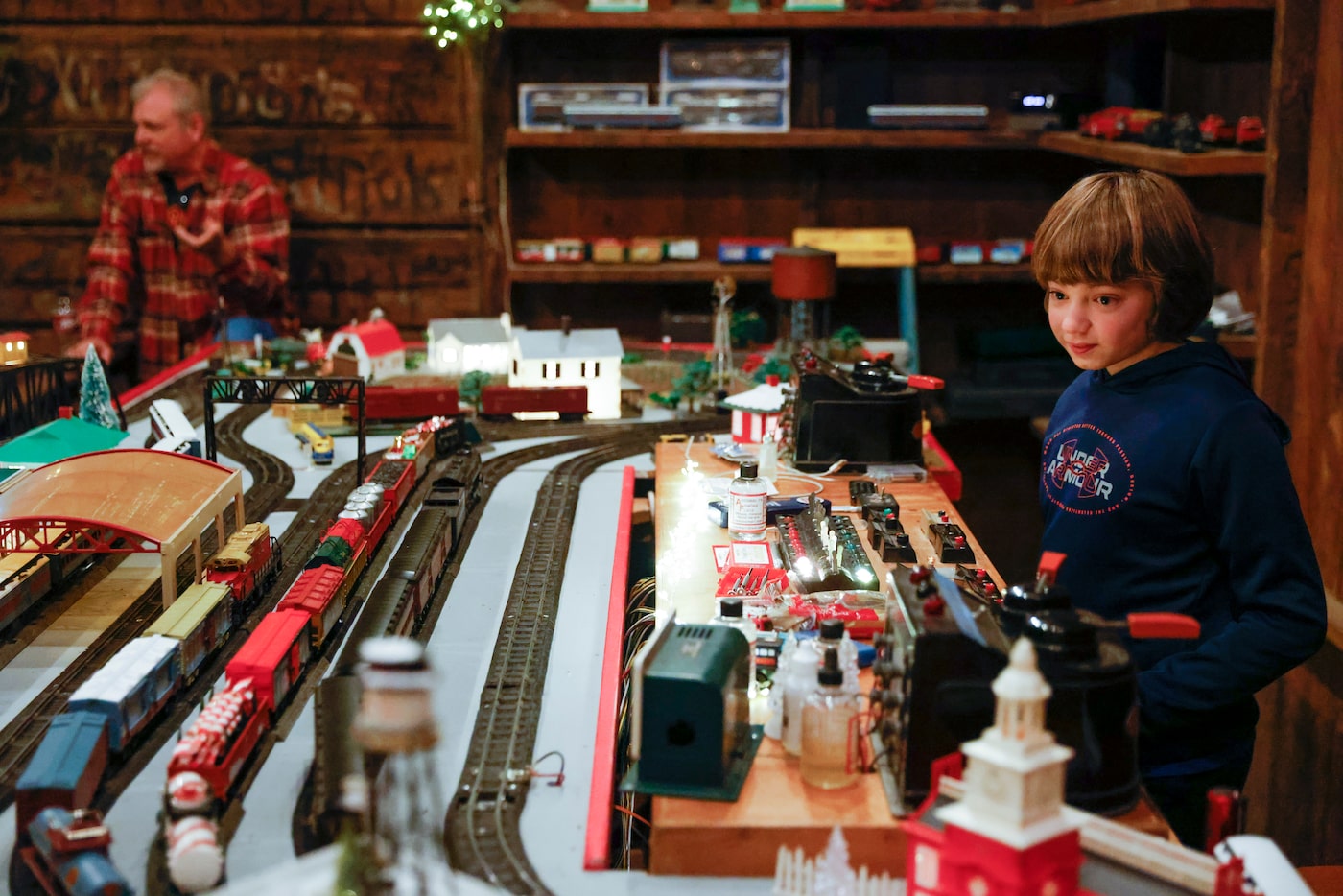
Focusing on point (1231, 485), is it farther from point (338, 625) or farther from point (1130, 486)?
point (338, 625)

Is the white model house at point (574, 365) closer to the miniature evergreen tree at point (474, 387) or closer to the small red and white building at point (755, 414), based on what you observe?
the miniature evergreen tree at point (474, 387)

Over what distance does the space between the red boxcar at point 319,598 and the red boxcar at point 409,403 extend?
76.9 inches

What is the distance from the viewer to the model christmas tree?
4.43 metres

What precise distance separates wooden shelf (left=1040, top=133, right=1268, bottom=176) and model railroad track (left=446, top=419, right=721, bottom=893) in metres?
2.32

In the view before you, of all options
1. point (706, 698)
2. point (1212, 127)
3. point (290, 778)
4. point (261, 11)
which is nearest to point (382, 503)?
point (290, 778)

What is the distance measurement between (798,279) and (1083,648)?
12.0 feet

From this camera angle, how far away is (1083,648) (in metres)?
2.01

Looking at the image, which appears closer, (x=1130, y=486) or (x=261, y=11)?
(x=1130, y=486)

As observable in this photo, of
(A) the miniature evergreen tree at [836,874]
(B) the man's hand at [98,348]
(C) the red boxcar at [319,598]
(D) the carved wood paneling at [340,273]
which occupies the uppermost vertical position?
(D) the carved wood paneling at [340,273]

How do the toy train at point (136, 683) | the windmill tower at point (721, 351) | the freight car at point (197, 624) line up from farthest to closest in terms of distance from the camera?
1. the windmill tower at point (721, 351)
2. the freight car at point (197, 624)
3. the toy train at point (136, 683)

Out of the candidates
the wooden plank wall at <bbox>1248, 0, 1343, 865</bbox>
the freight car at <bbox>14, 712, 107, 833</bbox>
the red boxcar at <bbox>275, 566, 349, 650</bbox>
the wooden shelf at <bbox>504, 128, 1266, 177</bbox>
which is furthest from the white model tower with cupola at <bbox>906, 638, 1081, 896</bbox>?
the wooden shelf at <bbox>504, 128, 1266, 177</bbox>

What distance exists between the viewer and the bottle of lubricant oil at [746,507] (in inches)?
138

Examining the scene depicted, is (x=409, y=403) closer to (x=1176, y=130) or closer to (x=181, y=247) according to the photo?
(x=181, y=247)

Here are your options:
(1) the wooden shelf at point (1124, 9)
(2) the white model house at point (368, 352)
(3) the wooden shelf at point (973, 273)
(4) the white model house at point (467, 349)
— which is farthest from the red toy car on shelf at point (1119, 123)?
(2) the white model house at point (368, 352)
